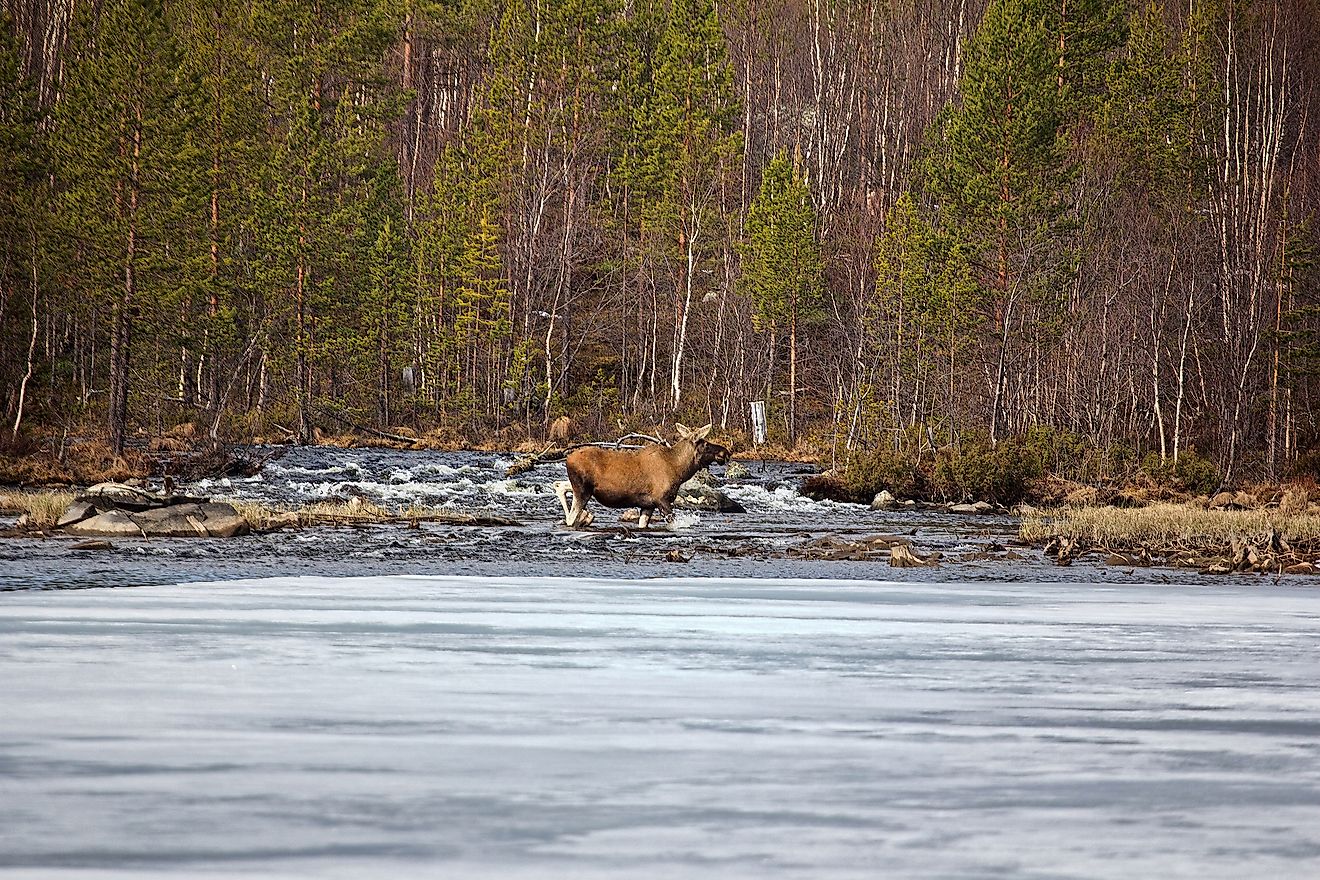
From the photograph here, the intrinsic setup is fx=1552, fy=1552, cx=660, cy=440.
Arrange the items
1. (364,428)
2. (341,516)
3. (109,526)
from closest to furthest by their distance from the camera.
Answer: (109,526) → (341,516) → (364,428)

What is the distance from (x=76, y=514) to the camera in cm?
2012

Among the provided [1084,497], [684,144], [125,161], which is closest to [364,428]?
[125,161]

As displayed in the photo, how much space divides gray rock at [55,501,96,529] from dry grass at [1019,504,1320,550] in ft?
41.7

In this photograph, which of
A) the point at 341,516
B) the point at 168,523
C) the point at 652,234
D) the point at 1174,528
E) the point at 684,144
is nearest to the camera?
the point at 168,523

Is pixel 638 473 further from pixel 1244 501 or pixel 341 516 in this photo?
pixel 1244 501

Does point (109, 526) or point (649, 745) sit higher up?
point (649, 745)

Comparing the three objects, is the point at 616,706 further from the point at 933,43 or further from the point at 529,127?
the point at 933,43

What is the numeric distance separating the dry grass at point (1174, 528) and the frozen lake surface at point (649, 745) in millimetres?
10158

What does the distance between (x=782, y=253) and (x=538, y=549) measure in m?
Result: 41.8

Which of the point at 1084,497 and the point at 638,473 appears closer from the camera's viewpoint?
the point at 638,473

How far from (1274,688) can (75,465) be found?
3074 cm

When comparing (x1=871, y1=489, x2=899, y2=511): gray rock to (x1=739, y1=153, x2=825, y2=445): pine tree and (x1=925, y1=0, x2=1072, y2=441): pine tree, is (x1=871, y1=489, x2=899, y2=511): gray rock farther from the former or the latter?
(x1=739, y1=153, x2=825, y2=445): pine tree

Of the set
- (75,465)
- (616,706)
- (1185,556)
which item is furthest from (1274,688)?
(75,465)

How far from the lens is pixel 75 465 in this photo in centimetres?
3409
